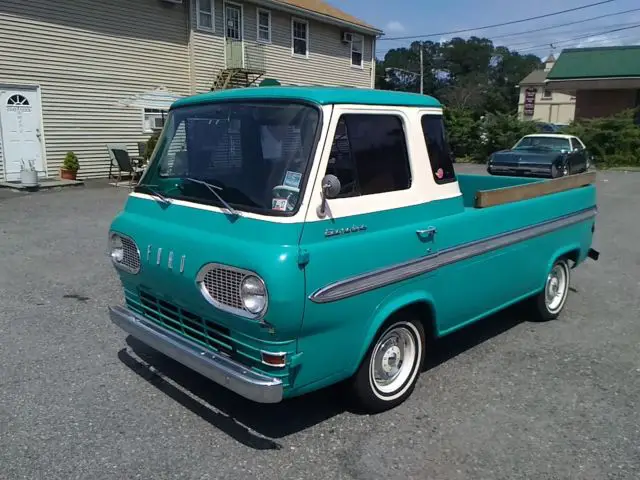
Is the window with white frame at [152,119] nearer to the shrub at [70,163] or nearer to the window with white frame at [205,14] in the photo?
the shrub at [70,163]

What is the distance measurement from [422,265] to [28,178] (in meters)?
12.8

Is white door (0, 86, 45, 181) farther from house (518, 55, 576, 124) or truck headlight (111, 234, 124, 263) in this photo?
house (518, 55, 576, 124)

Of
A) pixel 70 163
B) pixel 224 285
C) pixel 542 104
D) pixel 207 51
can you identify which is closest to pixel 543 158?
pixel 207 51

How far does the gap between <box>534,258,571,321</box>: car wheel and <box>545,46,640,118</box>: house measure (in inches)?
1097

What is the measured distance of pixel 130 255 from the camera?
3773mm

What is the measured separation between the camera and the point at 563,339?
5.07m

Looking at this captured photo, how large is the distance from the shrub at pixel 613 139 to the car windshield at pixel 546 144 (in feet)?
24.8

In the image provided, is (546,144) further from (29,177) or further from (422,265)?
(422,265)

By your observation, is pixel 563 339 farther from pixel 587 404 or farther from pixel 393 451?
pixel 393 451

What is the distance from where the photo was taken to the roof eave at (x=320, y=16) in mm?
20000

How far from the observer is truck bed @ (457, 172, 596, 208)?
4.39 meters

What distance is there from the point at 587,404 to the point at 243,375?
242 cm

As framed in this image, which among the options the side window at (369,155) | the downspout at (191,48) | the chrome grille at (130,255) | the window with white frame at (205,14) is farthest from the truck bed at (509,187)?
the window with white frame at (205,14)

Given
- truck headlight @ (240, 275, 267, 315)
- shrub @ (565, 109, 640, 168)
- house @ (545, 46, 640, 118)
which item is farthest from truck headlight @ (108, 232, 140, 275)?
house @ (545, 46, 640, 118)
